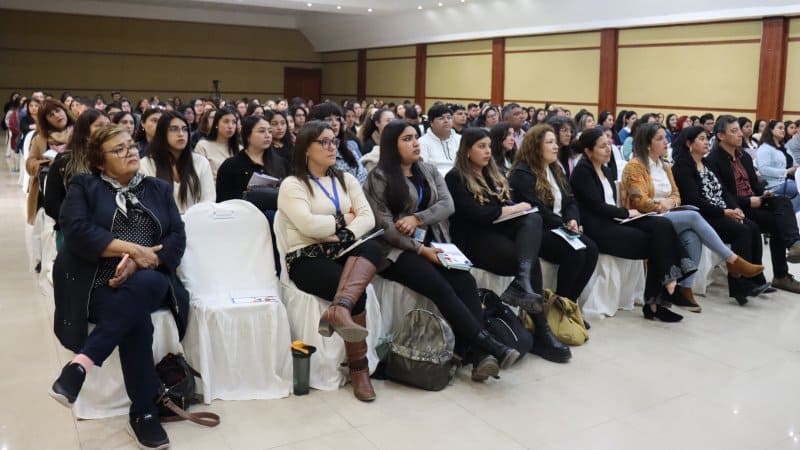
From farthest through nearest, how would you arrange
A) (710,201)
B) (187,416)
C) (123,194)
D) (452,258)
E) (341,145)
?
(710,201), (341,145), (452,258), (123,194), (187,416)

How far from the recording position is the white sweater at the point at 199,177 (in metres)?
4.29

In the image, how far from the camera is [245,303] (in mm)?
3402

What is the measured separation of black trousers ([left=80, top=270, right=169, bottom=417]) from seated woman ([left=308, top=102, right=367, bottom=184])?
1.77m

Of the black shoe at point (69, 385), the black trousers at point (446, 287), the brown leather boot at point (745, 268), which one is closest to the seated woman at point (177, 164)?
the black trousers at point (446, 287)

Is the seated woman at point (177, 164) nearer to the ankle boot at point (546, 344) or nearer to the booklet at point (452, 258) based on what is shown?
the booklet at point (452, 258)

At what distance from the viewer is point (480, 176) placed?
4.36 metres

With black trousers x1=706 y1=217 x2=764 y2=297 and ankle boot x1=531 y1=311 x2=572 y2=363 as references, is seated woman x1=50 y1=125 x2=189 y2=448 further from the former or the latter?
black trousers x1=706 y1=217 x2=764 y2=297

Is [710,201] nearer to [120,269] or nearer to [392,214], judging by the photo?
[392,214]

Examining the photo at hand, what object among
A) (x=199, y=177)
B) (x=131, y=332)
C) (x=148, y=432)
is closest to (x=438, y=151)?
(x=199, y=177)

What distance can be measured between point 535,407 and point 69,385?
2048 mm

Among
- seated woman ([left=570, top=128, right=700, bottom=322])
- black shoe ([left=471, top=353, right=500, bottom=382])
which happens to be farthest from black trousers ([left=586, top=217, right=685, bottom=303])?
black shoe ([left=471, top=353, right=500, bottom=382])

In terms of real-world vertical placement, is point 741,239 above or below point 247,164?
below

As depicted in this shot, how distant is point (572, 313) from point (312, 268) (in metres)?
1.71

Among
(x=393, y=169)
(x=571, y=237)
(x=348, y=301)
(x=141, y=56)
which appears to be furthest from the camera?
(x=141, y=56)
